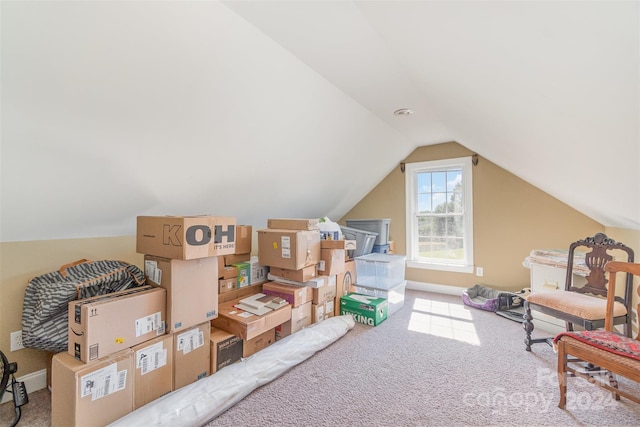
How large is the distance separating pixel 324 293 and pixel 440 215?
2263 millimetres

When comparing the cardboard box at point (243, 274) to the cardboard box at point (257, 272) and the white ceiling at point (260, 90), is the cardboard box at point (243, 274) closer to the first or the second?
the cardboard box at point (257, 272)

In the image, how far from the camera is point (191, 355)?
1813 millimetres

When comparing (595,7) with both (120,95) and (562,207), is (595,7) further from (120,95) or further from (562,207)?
(562,207)

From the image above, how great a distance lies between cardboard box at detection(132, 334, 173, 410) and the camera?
155cm

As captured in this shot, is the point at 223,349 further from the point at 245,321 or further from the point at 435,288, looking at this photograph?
the point at 435,288

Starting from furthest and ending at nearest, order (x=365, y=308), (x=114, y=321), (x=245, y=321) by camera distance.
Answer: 1. (x=365, y=308)
2. (x=245, y=321)
3. (x=114, y=321)

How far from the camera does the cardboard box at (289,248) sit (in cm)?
249

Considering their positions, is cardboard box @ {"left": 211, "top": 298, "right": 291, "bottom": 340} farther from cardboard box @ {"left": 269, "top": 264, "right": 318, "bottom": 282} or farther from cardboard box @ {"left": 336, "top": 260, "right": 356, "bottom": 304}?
cardboard box @ {"left": 336, "top": 260, "right": 356, "bottom": 304}

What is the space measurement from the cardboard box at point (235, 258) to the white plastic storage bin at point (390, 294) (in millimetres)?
1412

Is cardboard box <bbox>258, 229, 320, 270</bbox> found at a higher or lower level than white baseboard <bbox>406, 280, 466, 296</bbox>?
higher

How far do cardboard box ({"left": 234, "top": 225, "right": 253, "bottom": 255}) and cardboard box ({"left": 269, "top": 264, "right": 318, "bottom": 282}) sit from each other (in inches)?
13.4

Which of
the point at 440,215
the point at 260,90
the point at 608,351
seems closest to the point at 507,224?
the point at 440,215

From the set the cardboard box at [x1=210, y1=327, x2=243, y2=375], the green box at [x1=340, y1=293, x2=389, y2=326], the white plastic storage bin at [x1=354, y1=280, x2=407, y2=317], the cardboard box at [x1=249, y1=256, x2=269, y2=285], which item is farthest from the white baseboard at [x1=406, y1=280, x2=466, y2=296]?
the cardboard box at [x1=210, y1=327, x2=243, y2=375]

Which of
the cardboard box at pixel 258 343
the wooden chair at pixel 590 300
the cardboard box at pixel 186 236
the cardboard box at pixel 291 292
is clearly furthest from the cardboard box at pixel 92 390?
the wooden chair at pixel 590 300
